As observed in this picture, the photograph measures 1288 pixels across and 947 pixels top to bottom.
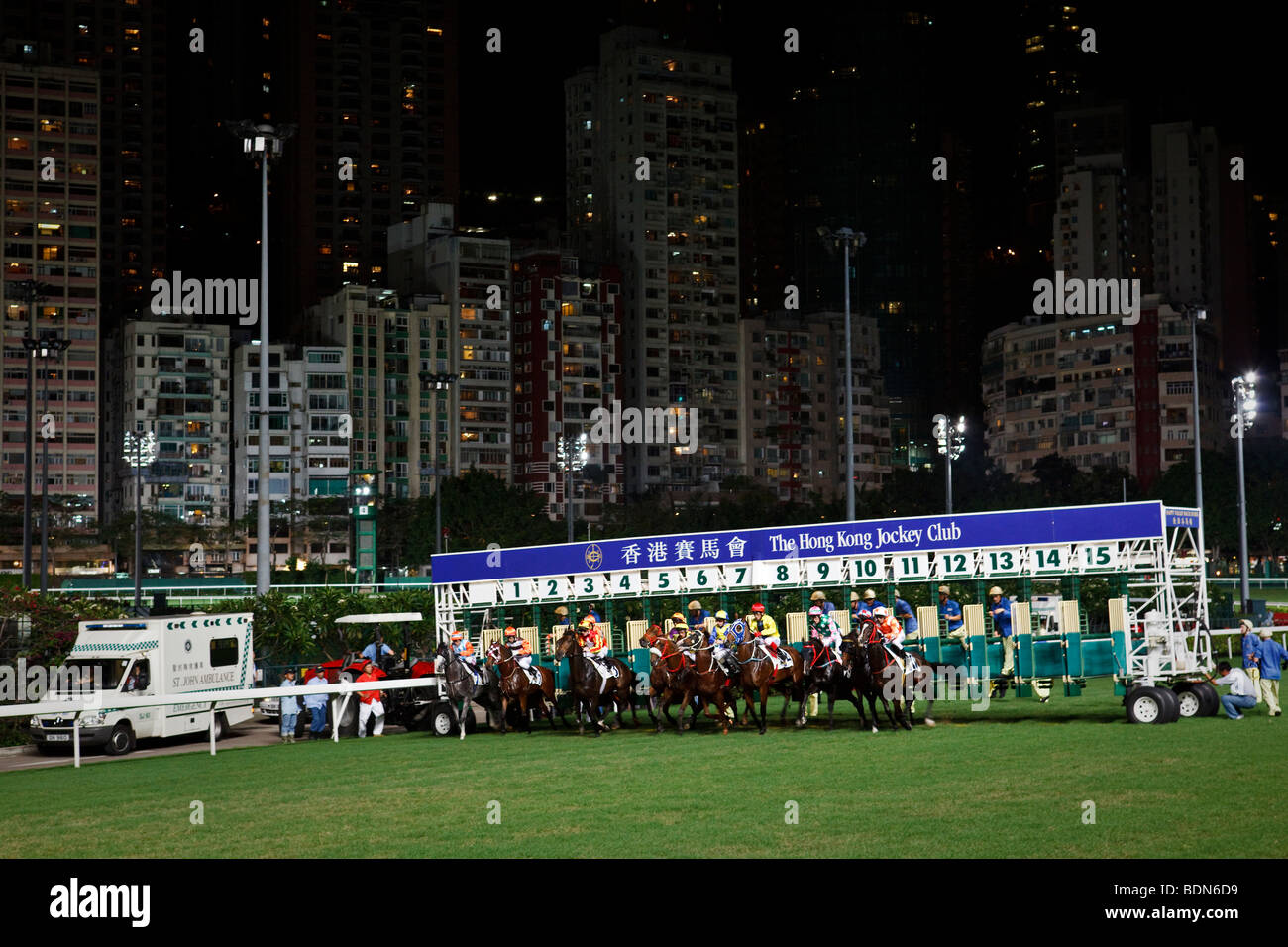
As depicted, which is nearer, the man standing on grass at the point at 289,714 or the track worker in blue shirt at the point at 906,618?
the track worker in blue shirt at the point at 906,618

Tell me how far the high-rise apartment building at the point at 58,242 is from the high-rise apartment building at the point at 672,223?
50118 millimetres

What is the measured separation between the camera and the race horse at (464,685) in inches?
1013

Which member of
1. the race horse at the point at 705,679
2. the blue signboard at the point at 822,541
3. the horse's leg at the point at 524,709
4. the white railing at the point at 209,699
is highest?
the blue signboard at the point at 822,541

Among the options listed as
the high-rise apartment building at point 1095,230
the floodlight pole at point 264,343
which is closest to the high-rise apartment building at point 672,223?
the high-rise apartment building at point 1095,230

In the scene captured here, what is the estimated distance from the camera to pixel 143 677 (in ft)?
91.2

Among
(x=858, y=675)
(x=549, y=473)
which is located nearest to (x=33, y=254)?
(x=549, y=473)

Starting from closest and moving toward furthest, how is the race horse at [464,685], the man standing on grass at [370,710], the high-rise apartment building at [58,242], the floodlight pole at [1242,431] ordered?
the race horse at [464,685] → the man standing on grass at [370,710] → the floodlight pole at [1242,431] → the high-rise apartment building at [58,242]

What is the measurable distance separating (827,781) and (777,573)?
9.70 meters

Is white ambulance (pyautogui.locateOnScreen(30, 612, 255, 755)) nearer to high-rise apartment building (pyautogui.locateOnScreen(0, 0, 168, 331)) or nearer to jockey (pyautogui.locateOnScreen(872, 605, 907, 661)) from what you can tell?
jockey (pyautogui.locateOnScreen(872, 605, 907, 661))

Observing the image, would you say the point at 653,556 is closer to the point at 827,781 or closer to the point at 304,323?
the point at 827,781

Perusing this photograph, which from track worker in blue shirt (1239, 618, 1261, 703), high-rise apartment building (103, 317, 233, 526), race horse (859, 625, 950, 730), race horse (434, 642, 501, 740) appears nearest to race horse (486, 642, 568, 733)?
race horse (434, 642, 501, 740)

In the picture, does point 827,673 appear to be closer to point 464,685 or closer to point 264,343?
point 464,685

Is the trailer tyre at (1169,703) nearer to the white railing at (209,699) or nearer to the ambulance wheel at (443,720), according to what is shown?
the ambulance wheel at (443,720)

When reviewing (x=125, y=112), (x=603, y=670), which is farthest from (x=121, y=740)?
(x=125, y=112)
